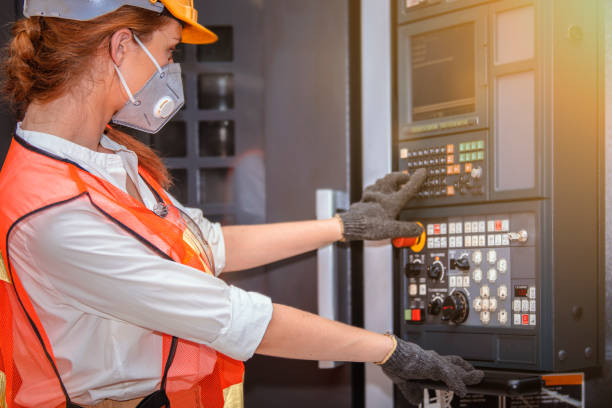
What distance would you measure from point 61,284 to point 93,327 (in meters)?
0.12

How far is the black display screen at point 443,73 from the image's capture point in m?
1.47

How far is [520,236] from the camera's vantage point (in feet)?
4.50

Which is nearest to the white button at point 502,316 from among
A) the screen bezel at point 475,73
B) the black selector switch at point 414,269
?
the black selector switch at point 414,269

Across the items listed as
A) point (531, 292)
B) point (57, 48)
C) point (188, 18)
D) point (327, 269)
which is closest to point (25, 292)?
point (57, 48)

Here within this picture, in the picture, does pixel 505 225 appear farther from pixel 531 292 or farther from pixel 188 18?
pixel 188 18

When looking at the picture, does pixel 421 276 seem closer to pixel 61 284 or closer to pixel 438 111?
pixel 438 111

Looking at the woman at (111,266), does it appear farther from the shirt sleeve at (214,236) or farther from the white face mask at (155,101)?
the shirt sleeve at (214,236)

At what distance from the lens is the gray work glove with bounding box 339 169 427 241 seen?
1547 mm

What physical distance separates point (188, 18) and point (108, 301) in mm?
598

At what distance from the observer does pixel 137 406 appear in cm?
123

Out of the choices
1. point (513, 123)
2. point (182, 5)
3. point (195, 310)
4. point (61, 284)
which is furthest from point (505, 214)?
point (61, 284)

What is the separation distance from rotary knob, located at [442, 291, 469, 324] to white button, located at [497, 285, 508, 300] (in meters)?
0.08

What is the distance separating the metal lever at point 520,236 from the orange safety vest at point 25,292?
0.67 meters

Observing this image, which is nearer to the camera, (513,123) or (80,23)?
(80,23)
